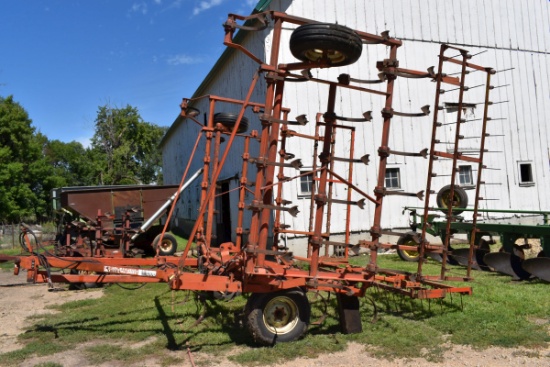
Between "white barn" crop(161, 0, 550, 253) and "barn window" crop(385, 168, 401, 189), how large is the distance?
0.03 m

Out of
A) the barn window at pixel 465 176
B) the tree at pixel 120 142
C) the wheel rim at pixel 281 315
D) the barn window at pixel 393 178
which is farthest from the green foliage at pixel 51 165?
the wheel rim at pixel 281 315

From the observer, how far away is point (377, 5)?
14227 mm

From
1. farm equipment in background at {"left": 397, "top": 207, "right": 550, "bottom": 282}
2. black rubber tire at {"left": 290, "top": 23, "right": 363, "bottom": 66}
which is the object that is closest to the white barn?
farm equipment in background at {"left": 397, "top": 207, "right": 550, "bottom": 282}

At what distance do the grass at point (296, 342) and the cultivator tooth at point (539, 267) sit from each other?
0.62ft

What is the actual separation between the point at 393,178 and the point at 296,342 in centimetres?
977

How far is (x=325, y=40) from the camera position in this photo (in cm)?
472

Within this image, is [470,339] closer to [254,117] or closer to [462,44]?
[254,117]

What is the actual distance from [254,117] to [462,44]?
24.4 feet

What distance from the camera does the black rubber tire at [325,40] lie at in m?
4.73

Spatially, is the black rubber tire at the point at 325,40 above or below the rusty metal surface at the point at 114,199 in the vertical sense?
above

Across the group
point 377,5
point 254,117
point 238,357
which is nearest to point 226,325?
point 238,357

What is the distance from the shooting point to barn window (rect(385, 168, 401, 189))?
14.2m

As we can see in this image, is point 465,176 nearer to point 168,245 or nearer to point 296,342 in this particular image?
point 168,245

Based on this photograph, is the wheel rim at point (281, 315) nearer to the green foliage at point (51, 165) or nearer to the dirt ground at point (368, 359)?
the dirt ground at point (368, 359)
